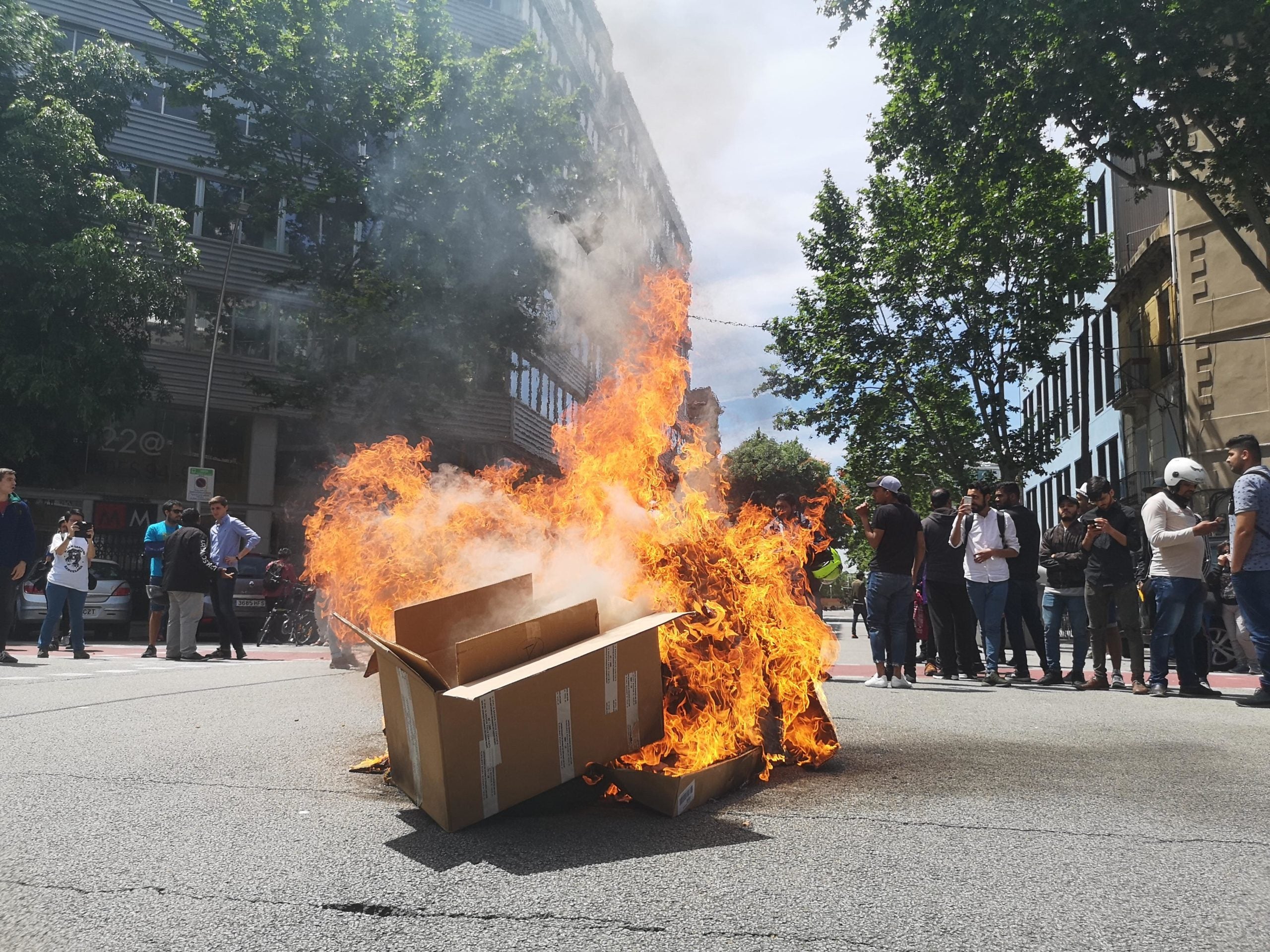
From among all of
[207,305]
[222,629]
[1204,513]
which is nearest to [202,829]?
[222,629]

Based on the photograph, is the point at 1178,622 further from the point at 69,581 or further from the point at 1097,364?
the point at 1097,364

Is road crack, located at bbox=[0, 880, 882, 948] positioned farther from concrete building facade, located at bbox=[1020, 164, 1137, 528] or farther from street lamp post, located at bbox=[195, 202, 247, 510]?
concrete building facade, located at bbox=[1020, 164, 1137, 528]

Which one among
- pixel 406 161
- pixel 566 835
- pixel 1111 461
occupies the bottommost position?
pixel 566 835

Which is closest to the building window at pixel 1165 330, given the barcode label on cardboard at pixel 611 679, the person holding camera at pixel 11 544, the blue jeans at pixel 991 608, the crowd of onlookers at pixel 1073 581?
the crowd of onlookers at pixel 1073 581

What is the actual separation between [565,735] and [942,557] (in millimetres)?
7647

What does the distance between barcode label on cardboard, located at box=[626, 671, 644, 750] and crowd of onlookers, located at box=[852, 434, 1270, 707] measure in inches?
213

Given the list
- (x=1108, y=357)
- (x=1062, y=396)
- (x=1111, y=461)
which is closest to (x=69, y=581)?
(x=1111, y=461)

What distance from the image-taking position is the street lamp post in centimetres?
2552

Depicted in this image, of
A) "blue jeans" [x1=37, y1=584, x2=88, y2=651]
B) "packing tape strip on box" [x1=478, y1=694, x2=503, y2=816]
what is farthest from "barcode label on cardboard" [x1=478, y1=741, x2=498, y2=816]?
"blue jeans" [x1=37, y1=584, x2=88, y2=651]

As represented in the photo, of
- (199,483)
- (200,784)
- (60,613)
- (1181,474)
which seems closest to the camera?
(200,784)

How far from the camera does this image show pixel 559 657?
3963 millimetres

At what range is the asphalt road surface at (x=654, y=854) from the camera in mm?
2709

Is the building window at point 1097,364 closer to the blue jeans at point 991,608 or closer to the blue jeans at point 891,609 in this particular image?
the blue jeans at point 991,608

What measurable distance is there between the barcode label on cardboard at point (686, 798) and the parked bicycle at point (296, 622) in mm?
14011
